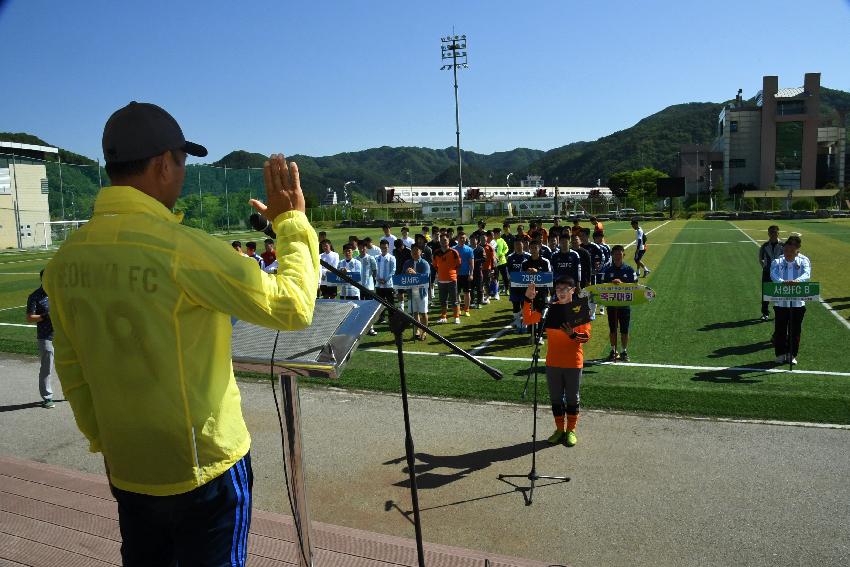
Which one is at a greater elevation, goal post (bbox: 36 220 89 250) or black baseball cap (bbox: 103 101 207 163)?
black baseball cap (bbox: 103 101 207 163)

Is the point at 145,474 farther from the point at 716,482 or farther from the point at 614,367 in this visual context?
the point at 614,367

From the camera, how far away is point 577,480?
5793 millimetres

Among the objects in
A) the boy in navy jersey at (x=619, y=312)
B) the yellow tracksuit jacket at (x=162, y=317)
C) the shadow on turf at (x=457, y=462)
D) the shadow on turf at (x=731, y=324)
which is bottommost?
the shadow on turf at (x=457, y=462)

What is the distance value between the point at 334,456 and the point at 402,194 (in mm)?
132375

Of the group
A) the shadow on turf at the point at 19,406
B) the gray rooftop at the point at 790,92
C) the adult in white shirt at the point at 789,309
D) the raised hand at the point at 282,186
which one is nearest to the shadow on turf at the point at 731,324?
the adult in white shirt at the point at 789,309

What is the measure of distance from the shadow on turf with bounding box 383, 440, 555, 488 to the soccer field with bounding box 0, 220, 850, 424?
1.64 m

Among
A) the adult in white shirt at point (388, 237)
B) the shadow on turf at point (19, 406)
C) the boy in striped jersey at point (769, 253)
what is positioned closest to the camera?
the shadow on turf at point (19, 406)

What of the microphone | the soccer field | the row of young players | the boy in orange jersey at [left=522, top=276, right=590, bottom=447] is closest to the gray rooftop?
the soccer field

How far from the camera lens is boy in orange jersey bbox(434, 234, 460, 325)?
47.7 feet

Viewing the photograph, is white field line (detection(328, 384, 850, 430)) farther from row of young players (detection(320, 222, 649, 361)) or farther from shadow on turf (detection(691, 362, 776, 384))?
row of young players (detection(320, 222, 649, 361))

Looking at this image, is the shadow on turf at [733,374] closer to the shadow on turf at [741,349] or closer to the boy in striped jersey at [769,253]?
the shadow on turf at [741,349]

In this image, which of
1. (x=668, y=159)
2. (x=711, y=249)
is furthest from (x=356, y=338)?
(x=668, y=159)

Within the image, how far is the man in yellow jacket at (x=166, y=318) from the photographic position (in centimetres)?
189

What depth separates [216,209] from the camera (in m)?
55.7
